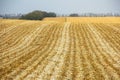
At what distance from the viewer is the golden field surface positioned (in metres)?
13.5

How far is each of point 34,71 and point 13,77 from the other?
1371mm

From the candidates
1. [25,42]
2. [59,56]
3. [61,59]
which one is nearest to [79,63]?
[61,59]

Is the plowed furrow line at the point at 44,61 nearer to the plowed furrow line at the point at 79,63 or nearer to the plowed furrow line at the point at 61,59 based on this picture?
the plowed furrow line at the point at 61,59

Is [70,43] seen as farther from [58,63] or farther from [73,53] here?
[58,63]

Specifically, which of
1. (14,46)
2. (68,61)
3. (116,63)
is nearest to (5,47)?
(14,46)

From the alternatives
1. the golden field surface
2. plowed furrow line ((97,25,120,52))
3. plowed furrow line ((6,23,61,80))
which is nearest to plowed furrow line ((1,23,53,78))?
the golden field surface

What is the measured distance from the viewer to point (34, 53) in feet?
61.4

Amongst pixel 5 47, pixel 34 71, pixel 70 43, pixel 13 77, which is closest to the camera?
pixel 13 77

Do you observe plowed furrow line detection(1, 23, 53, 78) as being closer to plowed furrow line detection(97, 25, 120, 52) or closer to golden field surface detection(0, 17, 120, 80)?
golden field surface detection(0, 17, 120, 80)

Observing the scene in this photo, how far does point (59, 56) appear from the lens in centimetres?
1791

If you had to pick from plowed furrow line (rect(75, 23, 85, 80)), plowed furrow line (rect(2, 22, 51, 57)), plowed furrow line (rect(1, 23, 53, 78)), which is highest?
plowed furrow line (rect(1, 23, 53, 78))

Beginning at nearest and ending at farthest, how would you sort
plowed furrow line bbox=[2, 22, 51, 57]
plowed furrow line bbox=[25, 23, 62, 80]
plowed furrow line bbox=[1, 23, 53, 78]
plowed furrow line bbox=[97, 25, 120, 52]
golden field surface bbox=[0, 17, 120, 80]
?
plowed furrow line bbox=[25, 23, 62, 80] → golden field surface bbox=[0, 17, 120, 80] → plowed furrow line bbox=[1, 23, 53, 78] → plowed furrow line bbox=[2, 22, 51, 57] → plowed furrow line bbox=[97, 25, 120, 52]

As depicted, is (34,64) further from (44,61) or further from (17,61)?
(17,61)

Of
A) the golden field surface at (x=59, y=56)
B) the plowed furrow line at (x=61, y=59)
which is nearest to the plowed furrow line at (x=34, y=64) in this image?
the golden field surface at (x=59, y=56)
